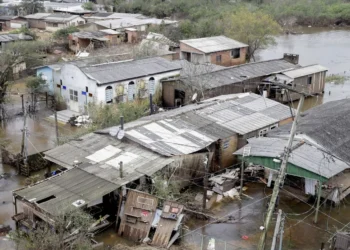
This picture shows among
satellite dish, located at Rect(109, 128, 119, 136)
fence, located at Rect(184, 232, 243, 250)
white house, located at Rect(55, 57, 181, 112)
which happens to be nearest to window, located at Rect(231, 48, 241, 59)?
white house, located at Rect(55, 57, 181, 112)

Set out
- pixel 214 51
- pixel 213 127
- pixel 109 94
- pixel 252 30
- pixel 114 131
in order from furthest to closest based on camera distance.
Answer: pixel 252 30 → pixel 214 51 → pixel 109 94 → pixel 213 127 → pixel 114 131

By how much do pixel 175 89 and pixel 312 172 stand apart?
13106 mm

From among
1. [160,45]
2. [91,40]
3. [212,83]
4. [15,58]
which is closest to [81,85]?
[15,58]

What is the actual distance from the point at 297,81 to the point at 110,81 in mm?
13135

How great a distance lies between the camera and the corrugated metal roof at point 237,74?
27031 mm

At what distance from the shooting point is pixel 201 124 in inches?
780

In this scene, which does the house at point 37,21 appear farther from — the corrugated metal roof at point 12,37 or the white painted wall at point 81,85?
the white painted wall at point 81,85

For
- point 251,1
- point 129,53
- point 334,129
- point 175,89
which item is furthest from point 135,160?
point 251,1

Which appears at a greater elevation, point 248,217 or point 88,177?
point 88,177

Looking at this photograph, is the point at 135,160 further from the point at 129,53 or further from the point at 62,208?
the point at 129,53

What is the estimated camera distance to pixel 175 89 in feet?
89.7

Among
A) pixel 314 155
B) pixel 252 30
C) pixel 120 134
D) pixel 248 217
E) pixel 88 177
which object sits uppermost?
pixel 252 30

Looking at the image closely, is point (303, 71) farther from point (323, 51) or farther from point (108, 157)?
point (108, 157)

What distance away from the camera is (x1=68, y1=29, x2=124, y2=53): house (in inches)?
1722
